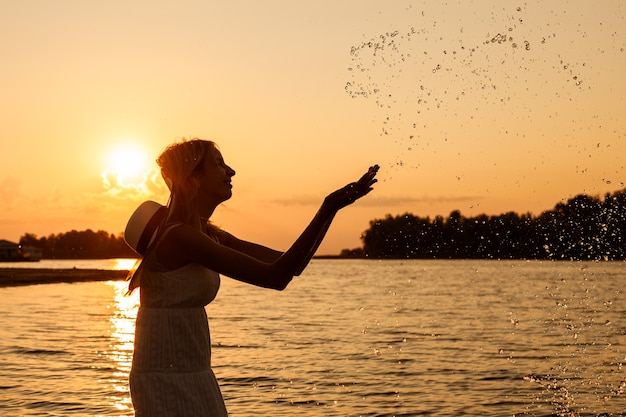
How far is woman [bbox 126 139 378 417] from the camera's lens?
11.9 feet

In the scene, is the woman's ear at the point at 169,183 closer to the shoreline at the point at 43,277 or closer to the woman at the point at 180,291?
the woman at the point at 180,291

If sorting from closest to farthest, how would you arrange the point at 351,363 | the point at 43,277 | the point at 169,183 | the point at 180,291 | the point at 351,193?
the point at 351,193 → the point at 180,291 → the point at 169,183 → the point at 351,363 → the point at 43,277

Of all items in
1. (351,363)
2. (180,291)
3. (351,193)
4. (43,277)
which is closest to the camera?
(351,193)

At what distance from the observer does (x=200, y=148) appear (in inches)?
148

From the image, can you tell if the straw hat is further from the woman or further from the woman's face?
the woman's face

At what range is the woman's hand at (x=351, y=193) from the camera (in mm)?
3422

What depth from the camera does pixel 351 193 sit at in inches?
135

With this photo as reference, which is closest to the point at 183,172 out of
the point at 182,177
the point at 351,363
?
the point at 182,177

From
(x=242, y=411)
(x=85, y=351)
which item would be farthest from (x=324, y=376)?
(x=85, y=351)

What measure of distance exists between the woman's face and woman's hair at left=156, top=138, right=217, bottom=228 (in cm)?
2

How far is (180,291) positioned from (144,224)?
298 millimetres

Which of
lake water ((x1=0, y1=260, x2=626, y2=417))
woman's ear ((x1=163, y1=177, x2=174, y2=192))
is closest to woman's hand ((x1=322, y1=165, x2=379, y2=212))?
woman's ear ((x1=163, y1=177, x2=174, y2=192))

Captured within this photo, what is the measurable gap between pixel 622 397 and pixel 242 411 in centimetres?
841

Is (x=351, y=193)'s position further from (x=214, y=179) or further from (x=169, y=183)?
(x=169, y=183)
